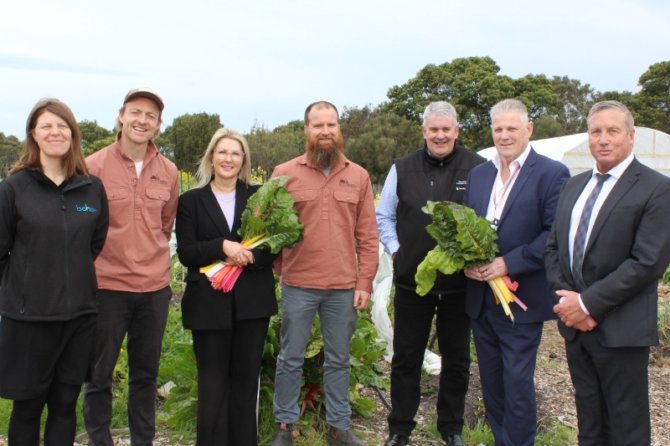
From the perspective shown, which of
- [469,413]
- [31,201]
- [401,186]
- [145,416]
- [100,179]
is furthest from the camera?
[469,413]

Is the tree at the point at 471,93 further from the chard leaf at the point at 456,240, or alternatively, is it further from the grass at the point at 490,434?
the chard leaf at the point at 456,240

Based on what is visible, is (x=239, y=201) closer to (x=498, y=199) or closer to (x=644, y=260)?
(x=498, y=199)

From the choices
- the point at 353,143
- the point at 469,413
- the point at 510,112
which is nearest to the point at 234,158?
the point at 510,112

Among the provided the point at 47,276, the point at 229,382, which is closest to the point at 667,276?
the point at 229,382

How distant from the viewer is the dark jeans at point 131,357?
331 cm

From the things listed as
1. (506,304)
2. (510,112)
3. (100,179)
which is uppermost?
(510,112)

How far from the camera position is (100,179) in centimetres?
330

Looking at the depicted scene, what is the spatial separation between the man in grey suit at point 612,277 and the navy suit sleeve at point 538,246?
19 cm

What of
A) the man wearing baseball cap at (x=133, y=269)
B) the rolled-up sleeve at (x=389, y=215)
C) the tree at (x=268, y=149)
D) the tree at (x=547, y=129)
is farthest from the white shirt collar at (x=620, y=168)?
the tree at (x=547, y=129)

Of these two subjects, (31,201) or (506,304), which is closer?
(31,201)

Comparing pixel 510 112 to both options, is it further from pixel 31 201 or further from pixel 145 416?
pixel 145 416

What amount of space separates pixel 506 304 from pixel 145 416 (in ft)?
8.74

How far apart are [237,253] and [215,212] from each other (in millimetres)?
377

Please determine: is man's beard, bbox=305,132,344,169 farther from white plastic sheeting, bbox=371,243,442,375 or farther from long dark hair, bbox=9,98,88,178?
white plastic sheeting, bbox=371,243,442,375
